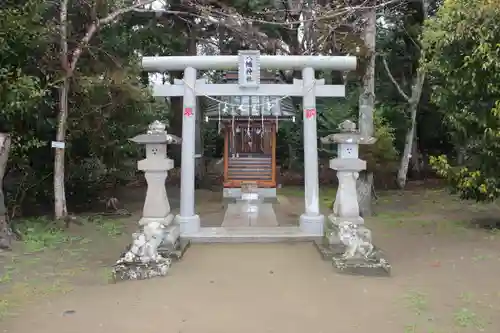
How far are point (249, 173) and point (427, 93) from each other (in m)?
8.57

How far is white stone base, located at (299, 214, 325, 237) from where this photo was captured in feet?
29.0

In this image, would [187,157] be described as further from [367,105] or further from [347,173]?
[367,105]

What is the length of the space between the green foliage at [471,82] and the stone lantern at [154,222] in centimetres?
489

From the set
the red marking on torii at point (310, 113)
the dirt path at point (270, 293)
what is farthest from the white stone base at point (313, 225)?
the red marking on torii at point (310, 113)

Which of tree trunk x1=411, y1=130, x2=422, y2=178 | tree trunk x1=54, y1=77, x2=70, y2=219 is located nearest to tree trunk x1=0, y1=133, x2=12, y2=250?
tree trunk x1=54, y1=77, x2=70, y2=219

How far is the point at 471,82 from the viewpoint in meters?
8.98

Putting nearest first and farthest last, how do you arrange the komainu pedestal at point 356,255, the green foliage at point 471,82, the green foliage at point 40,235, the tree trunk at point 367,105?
1. the komainu pedestal at point 356,255
2. the green foliage at point 471,82
3. the green foliage at point 40,235
4. the tree trunk at point 367,105

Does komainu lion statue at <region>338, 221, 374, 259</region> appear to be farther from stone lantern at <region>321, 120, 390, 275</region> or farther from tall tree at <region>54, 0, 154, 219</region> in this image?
tall tree at <region>54, 0, 154, 219</region>

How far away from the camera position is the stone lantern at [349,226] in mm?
6773

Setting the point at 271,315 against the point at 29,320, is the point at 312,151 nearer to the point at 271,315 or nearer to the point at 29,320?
the point at 271,315

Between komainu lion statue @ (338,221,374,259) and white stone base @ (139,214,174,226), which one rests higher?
white stone base @ (139,214,174,226)

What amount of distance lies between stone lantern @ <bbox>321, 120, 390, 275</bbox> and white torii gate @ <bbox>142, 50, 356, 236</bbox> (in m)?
0.63

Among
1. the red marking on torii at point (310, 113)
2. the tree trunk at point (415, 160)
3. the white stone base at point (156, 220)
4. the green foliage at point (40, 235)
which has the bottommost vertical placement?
the green foliage at point (40, 235)

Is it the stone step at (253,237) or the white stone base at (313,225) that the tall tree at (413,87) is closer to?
the white stone base at (313,225)
